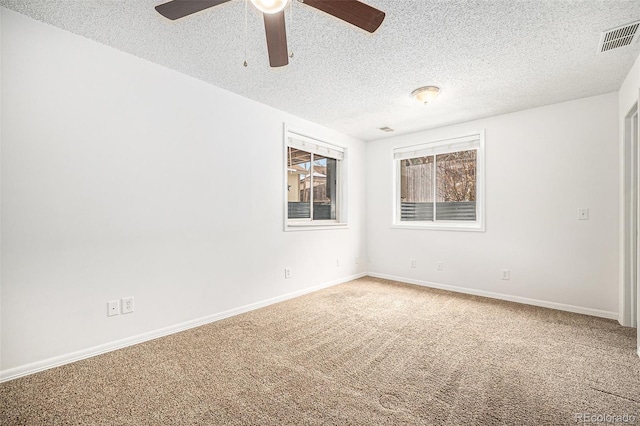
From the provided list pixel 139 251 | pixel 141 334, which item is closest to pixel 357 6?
pixel 139 251

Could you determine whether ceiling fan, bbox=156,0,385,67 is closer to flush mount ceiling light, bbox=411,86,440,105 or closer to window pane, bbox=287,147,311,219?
flush mount ceiling light, bbox=411,86,440,105

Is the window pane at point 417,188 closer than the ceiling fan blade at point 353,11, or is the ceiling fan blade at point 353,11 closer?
the ceiling fan blade at point 353,11

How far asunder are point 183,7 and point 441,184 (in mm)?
4006

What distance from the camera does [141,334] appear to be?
253 cm

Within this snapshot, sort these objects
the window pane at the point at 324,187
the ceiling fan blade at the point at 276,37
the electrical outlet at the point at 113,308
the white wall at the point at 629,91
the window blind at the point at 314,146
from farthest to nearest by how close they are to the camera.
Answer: the window pane at the point at 324,187
the window blind at the point at 314,146
the white wall at the point at 629,91
the electrical outlet at the point at 113,308
the ceiling fan blade at the point at 276,37

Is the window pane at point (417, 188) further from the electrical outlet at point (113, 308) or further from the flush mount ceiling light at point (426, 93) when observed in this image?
the electrical outlet at point (113, 308)

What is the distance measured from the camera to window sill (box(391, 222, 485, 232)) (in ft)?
13.4

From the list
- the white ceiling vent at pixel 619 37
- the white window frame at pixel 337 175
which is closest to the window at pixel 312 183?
the white window frame at pixel 337 175

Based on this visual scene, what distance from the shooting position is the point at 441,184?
4547 mm

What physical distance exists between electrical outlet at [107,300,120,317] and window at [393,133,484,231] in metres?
3.86

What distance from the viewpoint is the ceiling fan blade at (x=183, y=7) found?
1.48m

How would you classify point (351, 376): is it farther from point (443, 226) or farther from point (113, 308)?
point (443, 226)

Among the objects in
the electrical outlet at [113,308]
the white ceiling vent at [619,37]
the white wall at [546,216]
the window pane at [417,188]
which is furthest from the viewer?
the window pane at [417,188]

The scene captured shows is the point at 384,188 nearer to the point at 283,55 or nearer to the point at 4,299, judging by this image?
the point at 283,55
